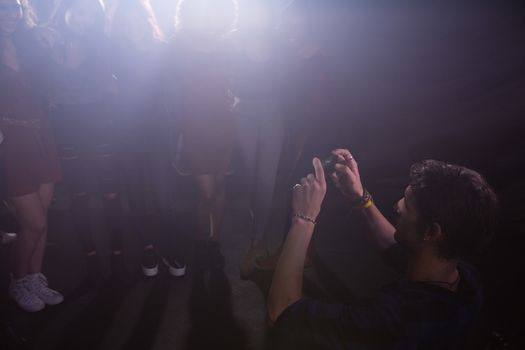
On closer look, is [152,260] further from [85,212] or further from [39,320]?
[39,320]

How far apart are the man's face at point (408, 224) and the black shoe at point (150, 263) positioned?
70.0 inches

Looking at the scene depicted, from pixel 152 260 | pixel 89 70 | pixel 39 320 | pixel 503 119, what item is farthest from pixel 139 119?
pixel 503 119

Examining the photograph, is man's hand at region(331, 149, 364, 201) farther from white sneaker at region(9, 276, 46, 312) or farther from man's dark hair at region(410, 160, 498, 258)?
white sneaker at region(9, 276, 46, 312)

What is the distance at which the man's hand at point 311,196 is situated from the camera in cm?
119

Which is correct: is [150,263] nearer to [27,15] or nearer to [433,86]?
[27,15]

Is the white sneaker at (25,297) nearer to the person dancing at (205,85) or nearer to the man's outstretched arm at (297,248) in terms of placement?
the person dancing at (205,85)

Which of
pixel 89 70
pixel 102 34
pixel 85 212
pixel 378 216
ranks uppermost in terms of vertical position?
pixel 102 34

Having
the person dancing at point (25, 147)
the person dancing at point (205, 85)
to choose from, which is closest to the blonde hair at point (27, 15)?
the person dancing at point (25, 147)

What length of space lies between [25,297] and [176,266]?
2.80 feet

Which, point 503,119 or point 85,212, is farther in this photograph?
point 503,119

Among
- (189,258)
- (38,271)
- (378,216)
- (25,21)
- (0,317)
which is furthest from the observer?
(189,258)

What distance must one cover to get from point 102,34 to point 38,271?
4.59 feet

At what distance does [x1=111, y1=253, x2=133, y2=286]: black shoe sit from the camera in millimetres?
2525

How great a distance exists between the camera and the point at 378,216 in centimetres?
161
